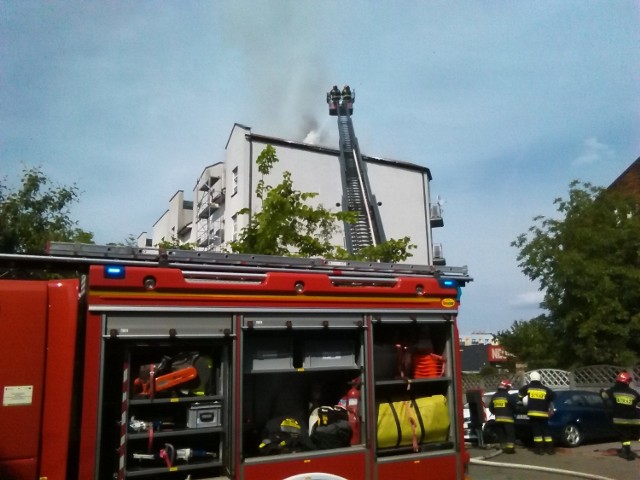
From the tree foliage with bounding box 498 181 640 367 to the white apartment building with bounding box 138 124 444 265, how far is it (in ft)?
25.4

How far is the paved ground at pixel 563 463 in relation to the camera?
917cm

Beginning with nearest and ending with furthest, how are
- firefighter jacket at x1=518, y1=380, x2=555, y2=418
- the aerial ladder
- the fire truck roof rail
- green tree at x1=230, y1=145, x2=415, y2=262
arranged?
1. the fire truck roof rail
2. firefighter jacket at x1=518, y1=380, x2=555, y2=418
3. green tree at x1=230, y1=145, x2=415, y2=262
4. the aerial ladder

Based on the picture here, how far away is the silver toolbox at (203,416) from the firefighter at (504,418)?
8197mm

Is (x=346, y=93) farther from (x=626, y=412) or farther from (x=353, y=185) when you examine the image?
(x=626, y=412)

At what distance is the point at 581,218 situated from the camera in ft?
63.2

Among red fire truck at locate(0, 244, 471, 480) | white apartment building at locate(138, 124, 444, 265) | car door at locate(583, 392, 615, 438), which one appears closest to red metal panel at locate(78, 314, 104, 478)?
red fire truck at locate(0, 244, 471, 480)

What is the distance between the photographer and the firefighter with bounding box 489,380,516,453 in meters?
11.4

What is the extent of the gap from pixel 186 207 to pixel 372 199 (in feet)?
59.8

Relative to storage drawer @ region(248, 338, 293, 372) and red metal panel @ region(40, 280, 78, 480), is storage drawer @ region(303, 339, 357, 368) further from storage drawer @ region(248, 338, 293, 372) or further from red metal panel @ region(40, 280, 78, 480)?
red metal panel @ region(40, 280, 78, 480)

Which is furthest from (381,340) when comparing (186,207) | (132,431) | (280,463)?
(186,207)

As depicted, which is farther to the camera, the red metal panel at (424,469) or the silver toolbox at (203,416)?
the red metal panel at (424,469)

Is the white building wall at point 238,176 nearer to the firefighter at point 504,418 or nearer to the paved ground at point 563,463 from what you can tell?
the firefighter at point 504,418

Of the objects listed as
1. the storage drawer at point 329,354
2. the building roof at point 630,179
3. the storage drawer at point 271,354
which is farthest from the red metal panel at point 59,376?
the building roof at point 630,179

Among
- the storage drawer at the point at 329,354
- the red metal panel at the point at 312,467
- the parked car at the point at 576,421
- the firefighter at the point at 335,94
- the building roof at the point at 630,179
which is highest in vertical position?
the firefighter at the point at 335,94
